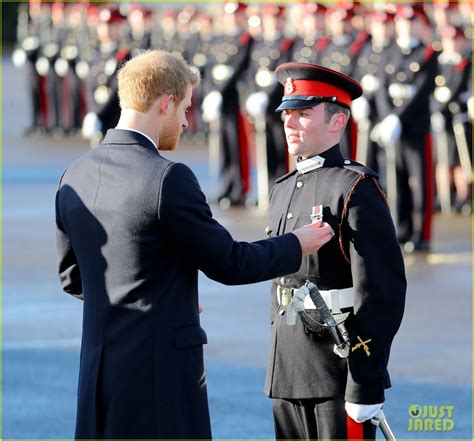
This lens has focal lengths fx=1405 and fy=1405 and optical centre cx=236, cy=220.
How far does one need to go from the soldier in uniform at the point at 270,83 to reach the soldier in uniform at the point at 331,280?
8580 millimetres

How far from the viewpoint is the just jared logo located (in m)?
5.94

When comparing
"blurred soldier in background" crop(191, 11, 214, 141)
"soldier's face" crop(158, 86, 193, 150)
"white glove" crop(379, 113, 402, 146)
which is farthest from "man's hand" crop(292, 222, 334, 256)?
"blurred soldier in background" crop(191, 11, 214, 141)

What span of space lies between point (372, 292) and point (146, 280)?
0.69 metres

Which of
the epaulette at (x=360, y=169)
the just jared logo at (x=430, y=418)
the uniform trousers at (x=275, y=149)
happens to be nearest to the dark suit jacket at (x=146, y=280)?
the epaulette at (x=360, y=169)

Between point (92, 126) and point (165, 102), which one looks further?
point (92, 126)

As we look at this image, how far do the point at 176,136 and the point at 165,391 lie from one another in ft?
2.30

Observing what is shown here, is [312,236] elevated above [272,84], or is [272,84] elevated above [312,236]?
[272,84]

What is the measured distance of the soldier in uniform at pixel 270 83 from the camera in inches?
513

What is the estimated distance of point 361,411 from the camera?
3.99 meters

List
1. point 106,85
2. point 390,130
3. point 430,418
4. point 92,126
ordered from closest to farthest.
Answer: point 430,418 → point 390,130 → point 92,126 → point 106,85

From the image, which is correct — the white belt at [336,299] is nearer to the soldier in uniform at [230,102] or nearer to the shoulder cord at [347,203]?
the shoulder cord at [347,203]

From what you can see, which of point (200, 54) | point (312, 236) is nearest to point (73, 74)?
point (200, 54)

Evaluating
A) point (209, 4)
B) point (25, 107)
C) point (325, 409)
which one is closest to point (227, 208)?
point (325, 409)

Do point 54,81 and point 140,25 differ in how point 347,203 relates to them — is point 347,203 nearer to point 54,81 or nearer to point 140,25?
point 140,25
